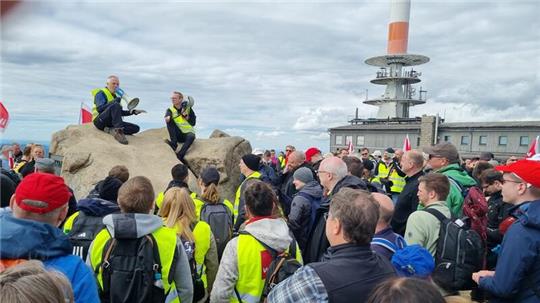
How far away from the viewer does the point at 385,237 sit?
10.5 feet

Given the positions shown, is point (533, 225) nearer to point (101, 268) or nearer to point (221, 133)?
point (101, 268)

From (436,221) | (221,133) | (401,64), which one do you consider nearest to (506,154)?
(401,64)

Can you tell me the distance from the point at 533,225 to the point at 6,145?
1072cm

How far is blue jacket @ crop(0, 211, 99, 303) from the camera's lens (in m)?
2.11

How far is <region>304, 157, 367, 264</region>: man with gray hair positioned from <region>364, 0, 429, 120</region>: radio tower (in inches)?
1706

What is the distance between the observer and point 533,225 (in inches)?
111

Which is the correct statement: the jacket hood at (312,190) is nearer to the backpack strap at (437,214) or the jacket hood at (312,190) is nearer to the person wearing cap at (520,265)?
the backpack strap at (437,214)

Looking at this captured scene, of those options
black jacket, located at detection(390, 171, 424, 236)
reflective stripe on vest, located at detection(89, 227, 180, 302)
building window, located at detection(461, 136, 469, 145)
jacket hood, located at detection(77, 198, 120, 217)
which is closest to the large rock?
jacket hood, located at detection(77, 198, 120, 217)

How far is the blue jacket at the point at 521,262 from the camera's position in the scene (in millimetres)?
2799

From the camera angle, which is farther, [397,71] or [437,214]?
[397,71]

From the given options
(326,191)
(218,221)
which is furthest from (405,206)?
(218,221)

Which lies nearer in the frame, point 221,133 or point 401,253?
point 401,253

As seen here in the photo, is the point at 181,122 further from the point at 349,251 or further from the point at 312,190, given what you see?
the point at 349,251

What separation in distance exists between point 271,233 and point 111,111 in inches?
280
